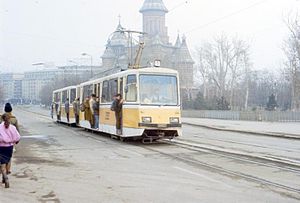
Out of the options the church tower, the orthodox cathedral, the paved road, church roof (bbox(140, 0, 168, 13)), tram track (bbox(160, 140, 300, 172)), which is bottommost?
the paved road

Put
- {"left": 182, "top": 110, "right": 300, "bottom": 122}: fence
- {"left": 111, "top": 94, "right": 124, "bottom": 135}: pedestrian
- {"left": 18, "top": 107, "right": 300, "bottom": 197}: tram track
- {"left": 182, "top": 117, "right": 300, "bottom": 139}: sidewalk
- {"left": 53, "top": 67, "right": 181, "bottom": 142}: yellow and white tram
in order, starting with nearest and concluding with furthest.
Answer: {"left": 18, "top": 107, "right": 300, "bottom": 197}: tram track
{"left": 53, "top": 67, "right": 181, "bottom": 142}: yellow and white tram
{"left": 111, "top": 94, "right": 124, "bottom": 135}: pedestrian
{"left": 182, "top": 117, "right": 300, "bottom": 139}: sidewalk
{"left": 182, "top": 110, "right": 300, "bottom": 122}: fence

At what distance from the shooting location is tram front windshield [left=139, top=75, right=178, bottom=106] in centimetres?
1911

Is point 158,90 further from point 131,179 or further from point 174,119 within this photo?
point 131,179

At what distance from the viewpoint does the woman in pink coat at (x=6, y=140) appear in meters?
9.88

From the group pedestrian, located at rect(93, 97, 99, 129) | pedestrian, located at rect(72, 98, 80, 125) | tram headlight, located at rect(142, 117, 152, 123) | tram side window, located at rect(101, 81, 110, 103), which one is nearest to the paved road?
tram headlight, located at rect(142, 117, 152, 123)

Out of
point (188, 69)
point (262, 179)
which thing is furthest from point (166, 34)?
point (262, 179)

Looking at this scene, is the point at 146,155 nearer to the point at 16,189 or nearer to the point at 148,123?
the point at 148,123

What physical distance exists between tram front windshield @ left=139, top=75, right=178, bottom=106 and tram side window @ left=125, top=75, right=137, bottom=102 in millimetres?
290

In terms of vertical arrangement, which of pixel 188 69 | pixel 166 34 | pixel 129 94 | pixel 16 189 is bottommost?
pixel 16 189

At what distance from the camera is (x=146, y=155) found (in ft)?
50.6

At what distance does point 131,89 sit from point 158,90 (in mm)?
1094

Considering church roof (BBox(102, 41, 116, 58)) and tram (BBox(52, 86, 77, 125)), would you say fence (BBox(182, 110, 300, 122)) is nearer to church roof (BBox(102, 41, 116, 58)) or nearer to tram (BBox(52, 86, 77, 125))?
tram (BBox(52, 86, 77, 125))

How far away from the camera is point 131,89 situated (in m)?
19.5

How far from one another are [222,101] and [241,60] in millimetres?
21289
